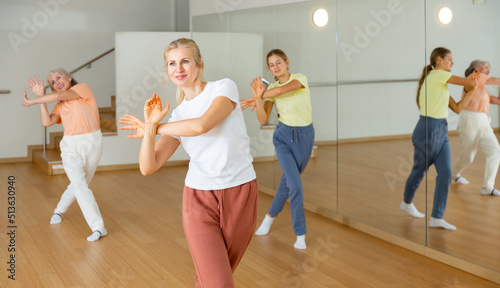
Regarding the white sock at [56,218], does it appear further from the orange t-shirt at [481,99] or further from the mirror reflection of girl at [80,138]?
the orange t-shirt at [481,99]

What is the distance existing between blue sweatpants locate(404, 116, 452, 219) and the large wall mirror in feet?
0.18

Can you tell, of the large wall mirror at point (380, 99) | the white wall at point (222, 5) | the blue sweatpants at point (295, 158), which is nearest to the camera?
the large wall mirror at point (380, 99)

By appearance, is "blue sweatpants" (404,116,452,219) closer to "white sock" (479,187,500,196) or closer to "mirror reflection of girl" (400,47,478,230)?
"mirror reflection of girl" (400,47,478,230)

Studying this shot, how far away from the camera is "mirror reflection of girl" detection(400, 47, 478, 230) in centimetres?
384

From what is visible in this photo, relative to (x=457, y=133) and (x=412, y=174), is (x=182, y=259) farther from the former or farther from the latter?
(x=457, y=133)

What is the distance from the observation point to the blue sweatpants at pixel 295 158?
14.4ft

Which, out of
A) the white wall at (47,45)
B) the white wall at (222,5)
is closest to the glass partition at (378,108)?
the white wall at (222,5)

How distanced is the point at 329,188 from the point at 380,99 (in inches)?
42.7

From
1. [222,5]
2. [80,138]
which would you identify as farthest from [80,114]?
[222,5]

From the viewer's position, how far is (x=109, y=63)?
9.45 metres

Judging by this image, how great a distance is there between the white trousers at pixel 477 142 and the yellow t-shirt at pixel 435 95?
0.60ft

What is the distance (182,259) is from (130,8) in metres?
6.34

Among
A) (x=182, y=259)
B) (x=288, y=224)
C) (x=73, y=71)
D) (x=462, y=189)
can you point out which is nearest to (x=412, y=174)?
(x=462, y=189)

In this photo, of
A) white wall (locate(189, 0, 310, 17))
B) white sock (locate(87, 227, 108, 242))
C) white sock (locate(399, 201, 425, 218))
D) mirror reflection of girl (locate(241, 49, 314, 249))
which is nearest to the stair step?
white wall (locate(189, 0, 310, 17))
